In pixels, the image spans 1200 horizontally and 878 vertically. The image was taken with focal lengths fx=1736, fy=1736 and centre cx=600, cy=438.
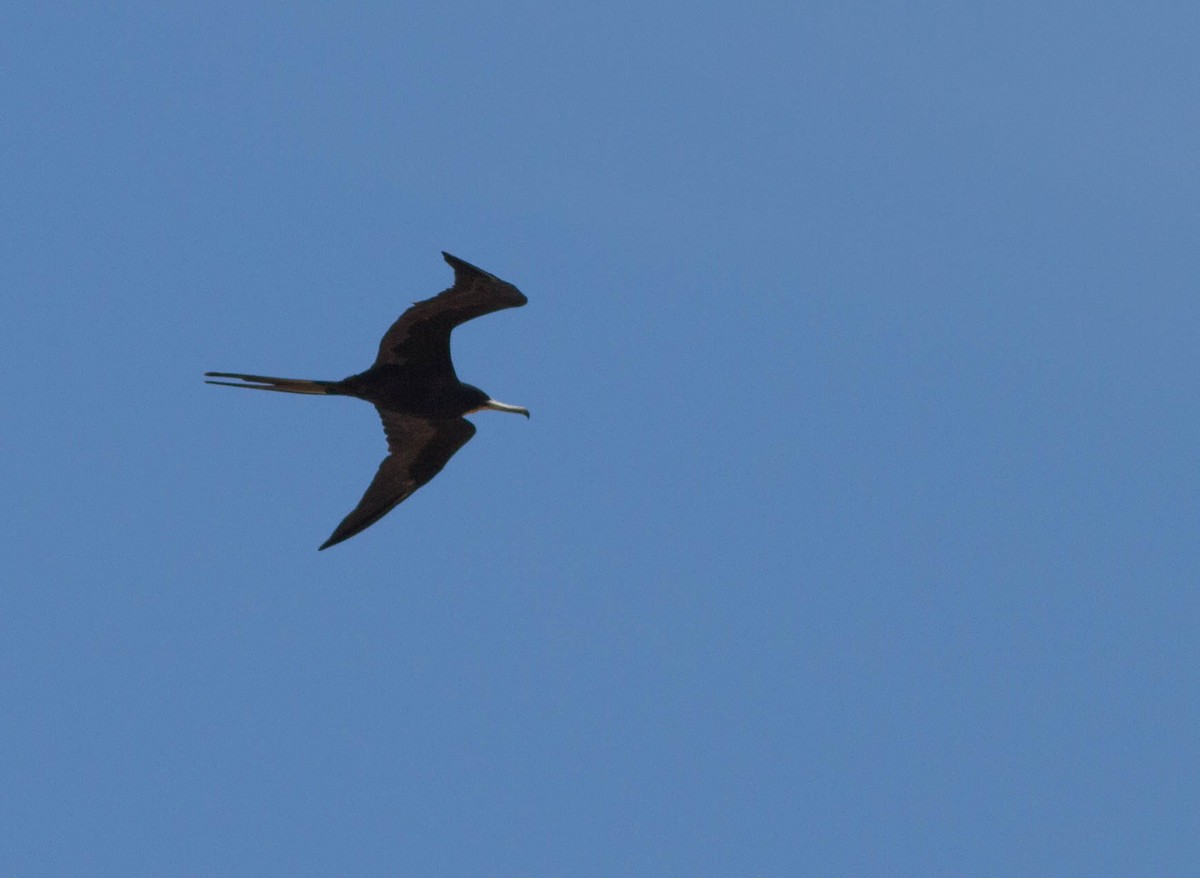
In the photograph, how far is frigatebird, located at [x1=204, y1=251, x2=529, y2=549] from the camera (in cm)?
1296

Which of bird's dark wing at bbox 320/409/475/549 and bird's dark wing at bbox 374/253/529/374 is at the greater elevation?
bird's dark wing at bbox 374/253/529/374

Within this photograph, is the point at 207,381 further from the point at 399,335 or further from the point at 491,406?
the point at 491,406

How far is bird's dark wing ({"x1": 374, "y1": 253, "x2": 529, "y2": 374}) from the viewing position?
1270 centimetres

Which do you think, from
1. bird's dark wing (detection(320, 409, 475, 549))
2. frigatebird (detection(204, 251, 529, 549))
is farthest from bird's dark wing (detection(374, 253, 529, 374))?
bird's dark wing (detection(320, 409, 475, 549))

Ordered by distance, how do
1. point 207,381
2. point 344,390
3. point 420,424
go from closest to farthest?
1. point 207,381
2. point 344,390
3. point 420,424

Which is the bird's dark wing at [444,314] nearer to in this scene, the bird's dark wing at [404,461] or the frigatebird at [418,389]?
the frigatebird at [418,389]

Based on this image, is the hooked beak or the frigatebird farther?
the hooked beak

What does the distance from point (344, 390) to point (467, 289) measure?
4.98ft

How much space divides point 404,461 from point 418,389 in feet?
3.67

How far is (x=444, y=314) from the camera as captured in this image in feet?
43.5

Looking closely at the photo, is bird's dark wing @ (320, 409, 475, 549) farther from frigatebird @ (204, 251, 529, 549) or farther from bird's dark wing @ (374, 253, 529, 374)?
bird's dark wing @ (374, 253, 529, 374)

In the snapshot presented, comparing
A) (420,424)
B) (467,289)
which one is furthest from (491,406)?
(467,289)

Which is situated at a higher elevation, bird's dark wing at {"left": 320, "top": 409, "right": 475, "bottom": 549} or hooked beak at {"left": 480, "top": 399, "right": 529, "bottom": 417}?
hooked beak at {"left": 480, "top": 399, "right": 529, "bottom": 417}

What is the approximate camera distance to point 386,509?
14664 millimetres
